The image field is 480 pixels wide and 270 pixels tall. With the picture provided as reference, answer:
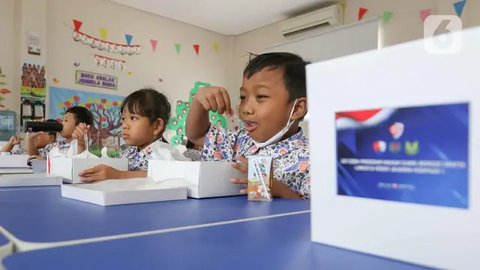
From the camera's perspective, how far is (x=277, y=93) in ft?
3.56

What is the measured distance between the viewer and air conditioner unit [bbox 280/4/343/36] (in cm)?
324

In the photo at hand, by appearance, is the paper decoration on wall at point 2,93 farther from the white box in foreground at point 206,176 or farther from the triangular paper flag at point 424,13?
the triangular paper flag at point 424,13

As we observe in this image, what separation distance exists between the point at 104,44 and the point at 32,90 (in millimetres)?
775

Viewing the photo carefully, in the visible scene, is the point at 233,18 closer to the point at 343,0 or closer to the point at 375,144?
the point at 343,0

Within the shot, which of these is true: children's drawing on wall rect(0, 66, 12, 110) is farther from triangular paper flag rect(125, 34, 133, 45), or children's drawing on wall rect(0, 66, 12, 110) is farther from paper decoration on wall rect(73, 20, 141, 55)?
triangular paper flag rect(125, 34, 133, 45)

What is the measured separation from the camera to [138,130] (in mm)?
1562

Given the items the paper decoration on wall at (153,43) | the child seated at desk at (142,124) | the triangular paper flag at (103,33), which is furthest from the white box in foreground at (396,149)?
the paper decoration on wall at (153,43)

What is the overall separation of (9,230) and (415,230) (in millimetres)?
410

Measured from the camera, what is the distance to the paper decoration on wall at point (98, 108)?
305 cm

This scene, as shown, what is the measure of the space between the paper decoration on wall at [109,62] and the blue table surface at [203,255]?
3239mm

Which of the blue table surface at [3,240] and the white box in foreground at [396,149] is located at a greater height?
the white box in foreground at [396,149]

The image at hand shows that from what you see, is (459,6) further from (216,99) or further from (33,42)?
(33,42)

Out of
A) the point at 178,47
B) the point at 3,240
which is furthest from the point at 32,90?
the point at 3,240

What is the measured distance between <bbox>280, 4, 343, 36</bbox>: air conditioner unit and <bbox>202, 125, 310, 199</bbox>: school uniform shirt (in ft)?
7.81
